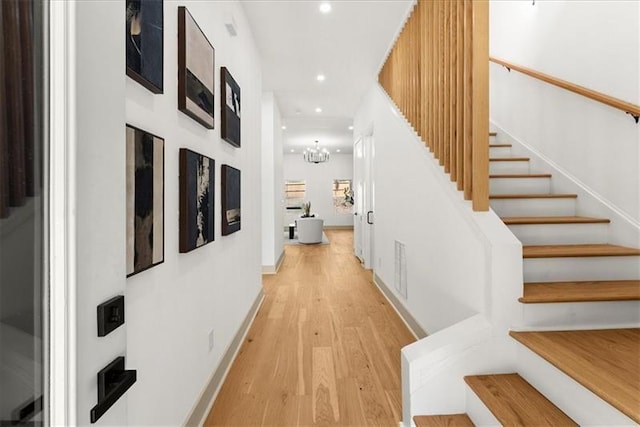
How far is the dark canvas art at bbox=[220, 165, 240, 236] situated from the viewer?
2.18 m

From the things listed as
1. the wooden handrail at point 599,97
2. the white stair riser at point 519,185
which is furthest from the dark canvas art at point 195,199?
the wooden handrail at point 599,97

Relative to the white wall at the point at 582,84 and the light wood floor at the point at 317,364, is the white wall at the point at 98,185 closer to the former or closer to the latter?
the light wood floor at the point at 317,364

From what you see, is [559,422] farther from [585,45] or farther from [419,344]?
[585,45]

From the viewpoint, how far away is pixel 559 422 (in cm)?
121

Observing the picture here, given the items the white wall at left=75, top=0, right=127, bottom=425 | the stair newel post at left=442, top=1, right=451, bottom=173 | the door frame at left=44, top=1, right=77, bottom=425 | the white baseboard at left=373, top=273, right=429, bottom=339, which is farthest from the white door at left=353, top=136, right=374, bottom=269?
the door frame at left=44, top=1, right=77, bottom=425

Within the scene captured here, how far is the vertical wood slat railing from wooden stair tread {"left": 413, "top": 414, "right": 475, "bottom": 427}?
1.12 meters

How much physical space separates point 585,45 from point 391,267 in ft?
8.73

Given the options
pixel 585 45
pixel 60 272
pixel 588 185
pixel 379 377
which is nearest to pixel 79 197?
pixel 60 272

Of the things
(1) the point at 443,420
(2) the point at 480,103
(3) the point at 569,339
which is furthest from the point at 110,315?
(2) the point at 480,103

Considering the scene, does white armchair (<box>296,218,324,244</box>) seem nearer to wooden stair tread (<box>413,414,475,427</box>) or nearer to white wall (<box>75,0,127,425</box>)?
wooden stair tread (<box>413,414,475,427</box>)

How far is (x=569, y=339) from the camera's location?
4.81ft

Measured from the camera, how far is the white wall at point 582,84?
6.76 ft

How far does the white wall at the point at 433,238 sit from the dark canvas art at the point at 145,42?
5.70ft

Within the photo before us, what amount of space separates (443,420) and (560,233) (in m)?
1.51
